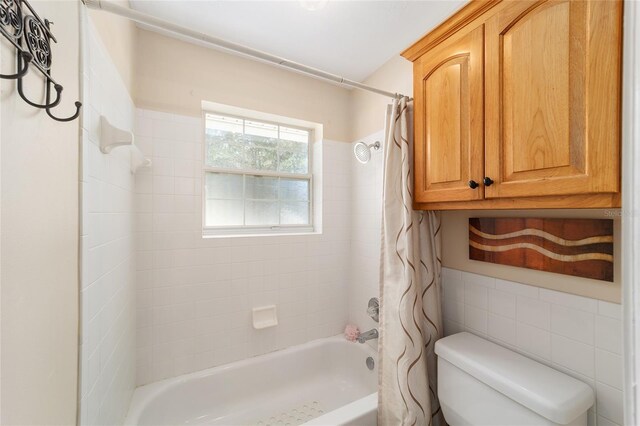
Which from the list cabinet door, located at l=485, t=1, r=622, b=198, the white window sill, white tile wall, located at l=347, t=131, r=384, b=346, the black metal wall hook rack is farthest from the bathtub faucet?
the black metal wall hook rack

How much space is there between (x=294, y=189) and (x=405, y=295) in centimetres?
132

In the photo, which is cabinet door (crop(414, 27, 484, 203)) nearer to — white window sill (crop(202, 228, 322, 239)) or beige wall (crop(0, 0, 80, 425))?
white window sill (crop(202, 228, 322, 239))

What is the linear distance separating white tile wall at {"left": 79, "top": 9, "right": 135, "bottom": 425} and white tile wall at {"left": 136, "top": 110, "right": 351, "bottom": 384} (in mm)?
160

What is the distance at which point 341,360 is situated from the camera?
6.68 feet

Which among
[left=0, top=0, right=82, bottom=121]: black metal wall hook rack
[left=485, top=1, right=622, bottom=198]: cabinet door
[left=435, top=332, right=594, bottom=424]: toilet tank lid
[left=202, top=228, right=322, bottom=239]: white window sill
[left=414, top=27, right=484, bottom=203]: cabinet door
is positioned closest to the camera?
[left=0, top=0, right=82, bottom=121]: black metal wall hook rack

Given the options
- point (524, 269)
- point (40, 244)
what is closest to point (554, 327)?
point (524, 269)

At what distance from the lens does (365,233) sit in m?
2.06

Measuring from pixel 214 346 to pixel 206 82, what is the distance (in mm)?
1792

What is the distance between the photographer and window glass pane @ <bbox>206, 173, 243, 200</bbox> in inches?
75.7

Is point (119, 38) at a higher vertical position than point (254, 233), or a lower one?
higher

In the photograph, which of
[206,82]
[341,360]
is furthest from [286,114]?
[341,360]

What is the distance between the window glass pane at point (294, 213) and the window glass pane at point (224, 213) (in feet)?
1.11

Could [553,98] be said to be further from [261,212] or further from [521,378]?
[261,212]

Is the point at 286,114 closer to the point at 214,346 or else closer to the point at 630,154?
the point at 214,346
